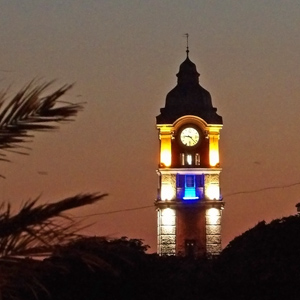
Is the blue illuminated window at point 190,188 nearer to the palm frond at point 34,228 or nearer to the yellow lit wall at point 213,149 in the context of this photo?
the yellow lit wall at point 213,149

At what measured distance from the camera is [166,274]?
35.5 metres

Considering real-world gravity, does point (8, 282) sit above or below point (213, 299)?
below

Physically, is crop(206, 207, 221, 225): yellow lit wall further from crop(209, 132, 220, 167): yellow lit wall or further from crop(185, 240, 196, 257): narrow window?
crop(209, 132, 220, 167): yellow lit wall

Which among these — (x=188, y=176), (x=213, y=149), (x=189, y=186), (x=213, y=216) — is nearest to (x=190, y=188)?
(x=189, y=186)

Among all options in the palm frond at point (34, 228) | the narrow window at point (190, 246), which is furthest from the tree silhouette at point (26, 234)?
the narrow window at point (190, 246)

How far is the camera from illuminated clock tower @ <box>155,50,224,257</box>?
8438 centimetres

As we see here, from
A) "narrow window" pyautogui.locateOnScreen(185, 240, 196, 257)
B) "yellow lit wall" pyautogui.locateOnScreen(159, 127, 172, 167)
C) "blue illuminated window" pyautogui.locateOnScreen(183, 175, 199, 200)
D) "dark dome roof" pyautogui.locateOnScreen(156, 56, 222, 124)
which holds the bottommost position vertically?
"narrow window" pyautogui.locateOnScreen(185, 240, 196, 257)

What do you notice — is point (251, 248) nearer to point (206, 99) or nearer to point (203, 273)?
point (203, 273)

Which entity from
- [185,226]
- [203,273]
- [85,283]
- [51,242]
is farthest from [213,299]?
[185,226]

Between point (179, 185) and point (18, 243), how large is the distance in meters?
81.0

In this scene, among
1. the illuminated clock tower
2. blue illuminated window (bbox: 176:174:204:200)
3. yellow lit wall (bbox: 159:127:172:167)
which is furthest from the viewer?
blue illuminated window (bbox: 176:174:204:200)

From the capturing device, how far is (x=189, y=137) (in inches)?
3381

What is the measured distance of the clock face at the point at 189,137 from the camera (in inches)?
3369

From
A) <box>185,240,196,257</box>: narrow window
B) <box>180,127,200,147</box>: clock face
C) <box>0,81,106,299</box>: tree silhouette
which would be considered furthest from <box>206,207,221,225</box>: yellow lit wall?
<box>0,81,106,299</box>: tree silhouette
